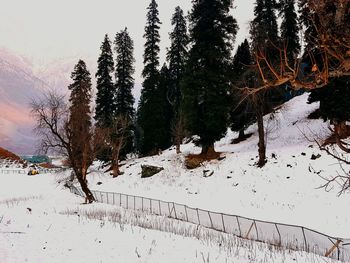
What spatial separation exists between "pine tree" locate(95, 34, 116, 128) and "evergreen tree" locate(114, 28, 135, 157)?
34.8 inches

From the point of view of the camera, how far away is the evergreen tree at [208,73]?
26891mm

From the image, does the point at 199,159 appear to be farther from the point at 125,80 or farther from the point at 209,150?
the point at 125,80

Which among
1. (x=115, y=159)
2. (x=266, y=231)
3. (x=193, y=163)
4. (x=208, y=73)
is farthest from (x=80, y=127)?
(x=266, y=231)

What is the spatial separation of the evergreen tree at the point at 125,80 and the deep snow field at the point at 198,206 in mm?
8202

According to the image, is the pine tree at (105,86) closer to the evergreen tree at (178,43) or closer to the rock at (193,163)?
the evergreen tree at (178,43)

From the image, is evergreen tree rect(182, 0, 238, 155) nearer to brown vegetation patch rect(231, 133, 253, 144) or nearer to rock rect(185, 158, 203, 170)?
rock rect(185, 158, 203, 170)

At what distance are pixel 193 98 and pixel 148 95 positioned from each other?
14098mm

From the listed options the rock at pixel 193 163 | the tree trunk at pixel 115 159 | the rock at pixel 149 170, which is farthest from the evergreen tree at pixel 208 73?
the tree trunk at pixel 115 159

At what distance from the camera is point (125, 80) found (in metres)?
40.6

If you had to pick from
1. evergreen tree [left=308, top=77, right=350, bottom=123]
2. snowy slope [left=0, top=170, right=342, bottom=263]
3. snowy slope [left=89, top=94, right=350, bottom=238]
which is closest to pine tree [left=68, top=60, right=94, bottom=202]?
snowy slope [left=89, top=94, right=350, bottom=238]

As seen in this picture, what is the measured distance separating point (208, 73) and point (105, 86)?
1849 cm

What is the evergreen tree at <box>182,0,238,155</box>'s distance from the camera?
26.9 metres

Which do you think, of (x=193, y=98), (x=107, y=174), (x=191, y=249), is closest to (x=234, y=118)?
(x=193, y=98)

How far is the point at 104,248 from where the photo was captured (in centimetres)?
715
